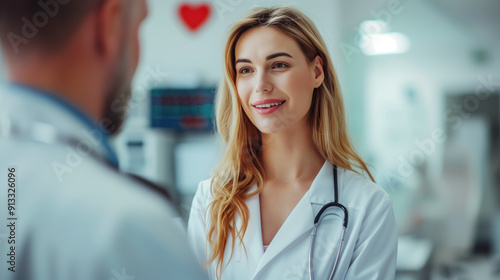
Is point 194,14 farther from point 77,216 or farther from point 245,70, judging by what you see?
point 77,216

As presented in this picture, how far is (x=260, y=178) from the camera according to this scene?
1.08m

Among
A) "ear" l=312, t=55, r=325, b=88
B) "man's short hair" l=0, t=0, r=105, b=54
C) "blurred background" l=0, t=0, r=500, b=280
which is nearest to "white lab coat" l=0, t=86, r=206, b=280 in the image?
"man's short hair" l=0, t=0, r=105, b=54

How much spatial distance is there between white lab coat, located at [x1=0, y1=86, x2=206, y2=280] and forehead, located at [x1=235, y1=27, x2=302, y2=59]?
0.36 meters

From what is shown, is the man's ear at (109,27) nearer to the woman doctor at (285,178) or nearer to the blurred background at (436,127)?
the woman doctor at (285,178)

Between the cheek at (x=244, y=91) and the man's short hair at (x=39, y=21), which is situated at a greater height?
the man's short hair at (x=39, y=21)

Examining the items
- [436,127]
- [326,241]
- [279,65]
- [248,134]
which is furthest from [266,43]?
[436,127]

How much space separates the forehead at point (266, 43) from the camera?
99 centimetres

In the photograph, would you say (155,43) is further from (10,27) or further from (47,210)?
(47,210)

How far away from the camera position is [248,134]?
1.09 meters

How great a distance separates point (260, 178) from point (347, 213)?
20 cm

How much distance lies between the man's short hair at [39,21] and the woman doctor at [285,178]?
31 cm

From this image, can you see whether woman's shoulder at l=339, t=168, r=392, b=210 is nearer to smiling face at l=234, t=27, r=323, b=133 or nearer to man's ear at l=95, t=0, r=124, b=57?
smiling face at l=234, t=27, r=323, b=133

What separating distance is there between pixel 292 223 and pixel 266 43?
0.37 metres

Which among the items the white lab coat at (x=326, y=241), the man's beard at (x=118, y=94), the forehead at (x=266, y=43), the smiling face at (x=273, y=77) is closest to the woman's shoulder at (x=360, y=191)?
the white lab coat at (x=326, y=241)
